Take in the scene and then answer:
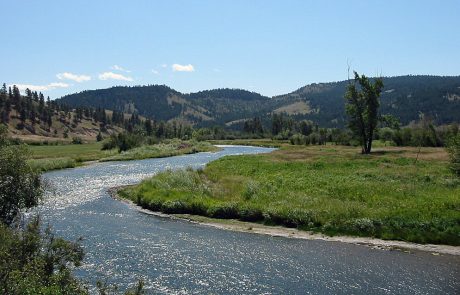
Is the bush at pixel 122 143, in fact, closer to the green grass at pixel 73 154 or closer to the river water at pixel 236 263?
the green grass at pixel 73 154

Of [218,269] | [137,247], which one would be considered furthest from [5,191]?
[218,269]

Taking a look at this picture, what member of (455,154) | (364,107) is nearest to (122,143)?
(364,107)

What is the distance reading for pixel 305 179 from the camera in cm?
5609

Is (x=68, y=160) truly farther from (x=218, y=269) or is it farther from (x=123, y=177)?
(x=218, y=269)

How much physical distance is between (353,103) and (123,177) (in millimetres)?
56382

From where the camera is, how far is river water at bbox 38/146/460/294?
985 inches

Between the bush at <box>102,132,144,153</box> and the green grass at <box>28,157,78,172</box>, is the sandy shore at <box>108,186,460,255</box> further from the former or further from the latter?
the bush at <box>102,132,144,153</box>

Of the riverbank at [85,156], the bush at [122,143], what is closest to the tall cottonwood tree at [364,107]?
the riverbank at [85,156]

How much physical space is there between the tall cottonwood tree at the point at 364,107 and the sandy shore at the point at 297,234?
64.0 m

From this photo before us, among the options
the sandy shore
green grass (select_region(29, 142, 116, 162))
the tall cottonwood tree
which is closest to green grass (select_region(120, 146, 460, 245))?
the sandy shore

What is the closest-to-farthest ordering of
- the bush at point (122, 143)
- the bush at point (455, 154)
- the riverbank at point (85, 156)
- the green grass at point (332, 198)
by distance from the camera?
the green grass at point (332, 198), the bush at point (455, 154), the riverbank at point (85, 156), the bush at point (122, 143)

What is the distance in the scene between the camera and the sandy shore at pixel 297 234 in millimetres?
32062

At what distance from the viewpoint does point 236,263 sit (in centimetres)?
2919

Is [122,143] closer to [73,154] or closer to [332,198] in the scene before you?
[73,154]
